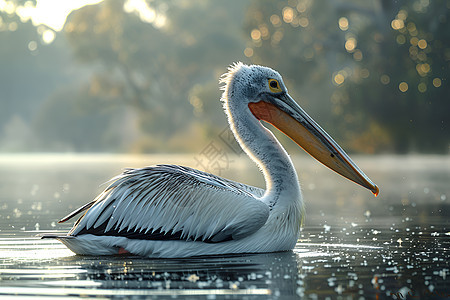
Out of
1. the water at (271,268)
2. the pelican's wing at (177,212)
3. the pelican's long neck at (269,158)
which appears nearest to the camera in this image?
the water at (271,268)

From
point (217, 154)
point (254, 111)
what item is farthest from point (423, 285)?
point (217, 154)

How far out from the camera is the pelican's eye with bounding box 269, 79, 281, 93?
282 inches

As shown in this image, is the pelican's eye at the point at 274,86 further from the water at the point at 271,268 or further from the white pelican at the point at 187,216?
the water at the point at 271,268

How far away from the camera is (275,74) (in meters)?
7.21

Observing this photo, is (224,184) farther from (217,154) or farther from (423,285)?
(217,154)

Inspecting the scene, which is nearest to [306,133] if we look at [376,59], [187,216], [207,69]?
[187,216]

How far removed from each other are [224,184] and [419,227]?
9.21ft

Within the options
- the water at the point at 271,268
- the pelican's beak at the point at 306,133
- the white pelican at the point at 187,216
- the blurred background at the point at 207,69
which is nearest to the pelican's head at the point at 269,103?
the pelican's beak at the point at 306,133

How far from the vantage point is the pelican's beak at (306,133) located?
22.7 feet

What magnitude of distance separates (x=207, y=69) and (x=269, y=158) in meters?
48.3

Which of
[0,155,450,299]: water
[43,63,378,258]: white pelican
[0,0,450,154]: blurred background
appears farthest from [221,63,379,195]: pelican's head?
[0,0,450,154]: blurred background

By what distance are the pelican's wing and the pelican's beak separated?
881mm

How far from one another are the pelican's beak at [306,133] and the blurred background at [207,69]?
23523mm

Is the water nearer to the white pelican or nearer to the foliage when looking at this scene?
the white pelican
